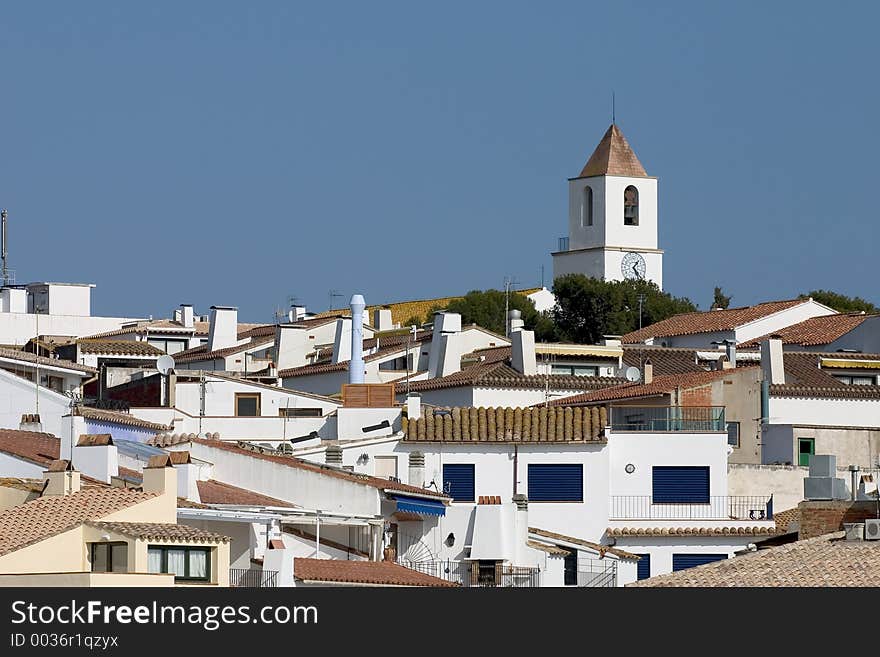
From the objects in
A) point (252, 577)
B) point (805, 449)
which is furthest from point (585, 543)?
point (252, 577)

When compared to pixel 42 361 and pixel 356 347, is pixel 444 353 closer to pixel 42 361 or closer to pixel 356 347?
pixel 356 347

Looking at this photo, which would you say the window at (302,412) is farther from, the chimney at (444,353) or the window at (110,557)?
the window at (110,557)

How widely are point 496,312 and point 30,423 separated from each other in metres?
54.3

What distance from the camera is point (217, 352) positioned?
235 feet

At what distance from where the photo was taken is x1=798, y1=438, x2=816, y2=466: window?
4941 cm

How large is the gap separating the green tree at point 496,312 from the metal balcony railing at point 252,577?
63266 millimetres

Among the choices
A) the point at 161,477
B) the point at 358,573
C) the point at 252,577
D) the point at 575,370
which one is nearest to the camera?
the point at 161,477

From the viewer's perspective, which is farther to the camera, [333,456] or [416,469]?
[416,469]

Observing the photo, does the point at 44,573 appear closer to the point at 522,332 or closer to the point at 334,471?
the point at 334,471

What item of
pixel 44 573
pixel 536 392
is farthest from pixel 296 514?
pixel 536 392

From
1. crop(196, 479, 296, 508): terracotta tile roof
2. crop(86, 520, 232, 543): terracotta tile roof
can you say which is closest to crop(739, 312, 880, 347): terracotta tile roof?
crop(196, 479, 296, 508): terracotta tile roof

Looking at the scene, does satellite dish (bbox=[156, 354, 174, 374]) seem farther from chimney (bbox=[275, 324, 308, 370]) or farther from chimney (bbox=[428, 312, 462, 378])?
chimney (bbox=[275, 324, 308, 370])

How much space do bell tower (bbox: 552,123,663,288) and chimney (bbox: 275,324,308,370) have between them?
5339 cm

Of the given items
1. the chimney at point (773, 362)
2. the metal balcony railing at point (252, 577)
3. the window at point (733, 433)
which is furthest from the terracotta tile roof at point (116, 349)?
the metal balcony railing at point (252, 577)
